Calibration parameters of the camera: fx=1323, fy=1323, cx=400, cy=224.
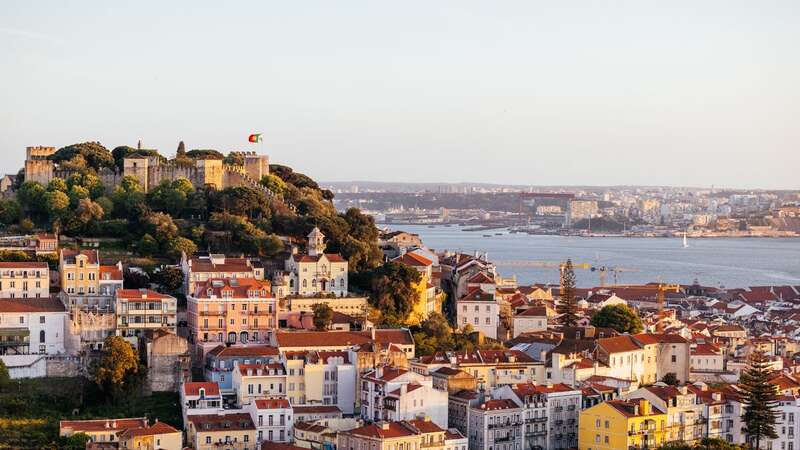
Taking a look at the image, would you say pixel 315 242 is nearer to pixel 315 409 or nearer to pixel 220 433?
pixel 315 409

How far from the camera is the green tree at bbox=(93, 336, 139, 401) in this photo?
90.5 feet

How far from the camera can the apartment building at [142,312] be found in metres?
29.8

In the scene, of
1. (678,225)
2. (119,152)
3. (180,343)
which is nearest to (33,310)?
(180,343)

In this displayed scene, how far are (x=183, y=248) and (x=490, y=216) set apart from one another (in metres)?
137

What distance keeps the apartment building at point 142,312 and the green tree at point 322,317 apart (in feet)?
11.2

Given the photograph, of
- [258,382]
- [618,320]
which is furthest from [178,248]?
[618,320]

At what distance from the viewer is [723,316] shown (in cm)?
5203

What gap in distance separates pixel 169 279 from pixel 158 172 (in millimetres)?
9153

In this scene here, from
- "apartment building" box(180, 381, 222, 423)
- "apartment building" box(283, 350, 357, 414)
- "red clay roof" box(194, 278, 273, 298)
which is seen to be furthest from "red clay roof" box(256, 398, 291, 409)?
"red clay roof" box(194, 278, 273, 298)

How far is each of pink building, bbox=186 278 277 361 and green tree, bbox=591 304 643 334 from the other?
34.3ft

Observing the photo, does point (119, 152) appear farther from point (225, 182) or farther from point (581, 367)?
point (581, 367)

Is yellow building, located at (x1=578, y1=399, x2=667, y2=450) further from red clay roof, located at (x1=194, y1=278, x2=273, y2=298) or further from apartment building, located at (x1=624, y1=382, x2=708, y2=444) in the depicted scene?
red clay roof, located at (x1=194, y1=278, x2=273, y2=298)

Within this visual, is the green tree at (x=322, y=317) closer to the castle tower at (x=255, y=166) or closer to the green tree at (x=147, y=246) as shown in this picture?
the green tree at (x=147, y=246)

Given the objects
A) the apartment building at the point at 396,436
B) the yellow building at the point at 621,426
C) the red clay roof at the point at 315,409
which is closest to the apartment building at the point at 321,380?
the red clay roof at the point at 315,409
